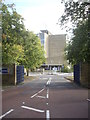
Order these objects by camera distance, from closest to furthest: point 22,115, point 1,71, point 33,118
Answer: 1. point 33,118
2. point 22,115
3. point 1,71

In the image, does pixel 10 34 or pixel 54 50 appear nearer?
pixel 10 34

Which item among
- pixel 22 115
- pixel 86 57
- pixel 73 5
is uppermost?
pixel 73 5

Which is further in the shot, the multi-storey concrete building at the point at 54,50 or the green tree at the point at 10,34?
the multi-storey concrete building at the point at 54,50

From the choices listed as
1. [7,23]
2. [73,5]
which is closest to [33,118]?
[73,5]

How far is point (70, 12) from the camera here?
2339cm

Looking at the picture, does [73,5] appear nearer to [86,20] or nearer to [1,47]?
[86,20]

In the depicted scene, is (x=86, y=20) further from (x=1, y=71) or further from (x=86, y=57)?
(x=1, y=71)

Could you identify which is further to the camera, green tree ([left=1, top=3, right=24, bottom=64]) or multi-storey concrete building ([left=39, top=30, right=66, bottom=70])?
multi-storey concrete building ([left=39, top=30, right=66, bottom=70])

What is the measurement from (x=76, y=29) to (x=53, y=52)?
351 ft

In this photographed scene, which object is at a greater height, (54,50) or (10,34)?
(54,50)

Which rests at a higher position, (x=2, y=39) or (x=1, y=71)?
(x=2, y=39)

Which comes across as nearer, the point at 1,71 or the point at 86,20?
the point at 86,20

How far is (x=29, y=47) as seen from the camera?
41.7 metres

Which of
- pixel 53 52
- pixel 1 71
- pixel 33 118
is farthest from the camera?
pixel 53 52
